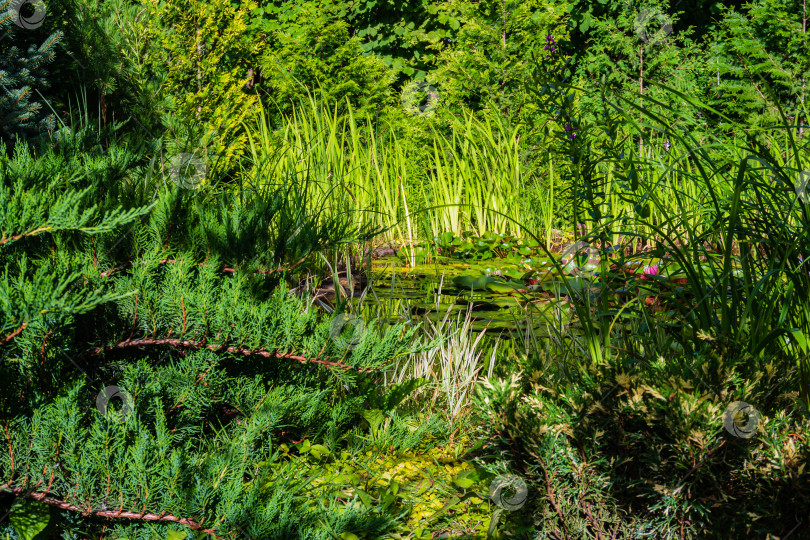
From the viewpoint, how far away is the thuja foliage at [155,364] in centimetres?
137

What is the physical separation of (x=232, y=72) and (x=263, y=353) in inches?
184

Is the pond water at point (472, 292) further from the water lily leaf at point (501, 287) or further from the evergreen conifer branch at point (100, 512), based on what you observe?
the evergreen conifer branch at point (100, 512)

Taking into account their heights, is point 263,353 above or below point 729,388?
above

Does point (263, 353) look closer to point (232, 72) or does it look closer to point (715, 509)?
point (715, 509)

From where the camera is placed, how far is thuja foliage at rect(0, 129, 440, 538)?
4.50 ft

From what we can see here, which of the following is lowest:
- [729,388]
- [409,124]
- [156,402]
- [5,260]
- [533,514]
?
[533,514]

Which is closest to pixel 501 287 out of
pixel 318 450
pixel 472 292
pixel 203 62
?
pixel 472 292

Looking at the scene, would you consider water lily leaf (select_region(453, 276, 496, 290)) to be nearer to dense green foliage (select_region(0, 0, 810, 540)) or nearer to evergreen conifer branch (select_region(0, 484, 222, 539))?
dense green foliage (select_region(0, 0, 810, 540))

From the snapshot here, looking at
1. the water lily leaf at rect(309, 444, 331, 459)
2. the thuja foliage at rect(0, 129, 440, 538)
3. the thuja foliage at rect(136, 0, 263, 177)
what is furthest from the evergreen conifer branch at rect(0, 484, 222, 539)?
the thuja foliage at rect(136, 0, 263, 177)

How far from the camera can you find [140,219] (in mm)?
1867

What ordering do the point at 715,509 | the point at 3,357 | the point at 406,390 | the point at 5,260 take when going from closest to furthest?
the point at 715,509
the point at 3,357
the point at 5,260
the point at 406,390

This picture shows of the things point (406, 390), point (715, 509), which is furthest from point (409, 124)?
point (715, 509)

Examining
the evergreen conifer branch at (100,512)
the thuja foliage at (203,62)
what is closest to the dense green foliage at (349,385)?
the evergreen conifer branch at (100,512)

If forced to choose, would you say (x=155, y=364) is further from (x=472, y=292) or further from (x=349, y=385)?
(x=472, y=292)
